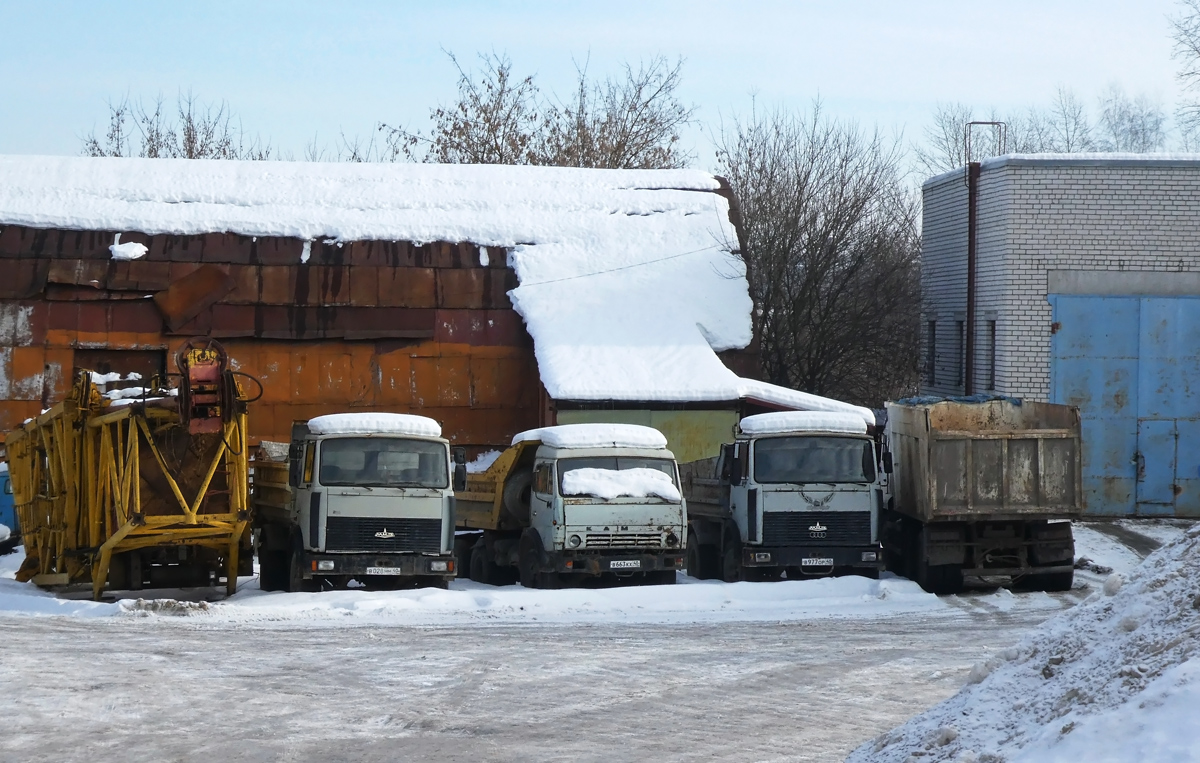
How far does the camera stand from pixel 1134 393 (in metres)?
24.8

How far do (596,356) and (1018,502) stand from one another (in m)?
10.7

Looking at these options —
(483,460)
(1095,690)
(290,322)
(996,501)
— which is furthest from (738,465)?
(1095,690)

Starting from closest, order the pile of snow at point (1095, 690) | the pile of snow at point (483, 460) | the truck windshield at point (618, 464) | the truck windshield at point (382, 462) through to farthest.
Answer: the pile of snow at point (1095, 690) < the truck windshield at point (382, 462) < the truck windshield at point (618, 464) < the pile of snow at point (483, 460)

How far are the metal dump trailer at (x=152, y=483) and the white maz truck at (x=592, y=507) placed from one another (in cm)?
374

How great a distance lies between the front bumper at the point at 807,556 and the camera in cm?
1825

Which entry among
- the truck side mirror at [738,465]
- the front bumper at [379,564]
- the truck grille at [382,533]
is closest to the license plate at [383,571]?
the front bumper at [379,564]

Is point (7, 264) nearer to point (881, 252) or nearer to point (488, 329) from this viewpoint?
point (488, 329)

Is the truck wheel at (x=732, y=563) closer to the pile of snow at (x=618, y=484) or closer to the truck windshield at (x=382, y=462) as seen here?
the pile of snow at (x=618, y=484)

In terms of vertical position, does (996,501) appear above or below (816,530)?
above

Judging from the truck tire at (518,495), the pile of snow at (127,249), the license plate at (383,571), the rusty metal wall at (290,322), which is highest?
the pile of snow at (127,249)

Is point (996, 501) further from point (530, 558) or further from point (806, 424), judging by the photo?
point (530, 558)

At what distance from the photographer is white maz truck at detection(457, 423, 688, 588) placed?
17734mm

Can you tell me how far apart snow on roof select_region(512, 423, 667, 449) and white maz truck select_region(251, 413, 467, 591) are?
1.35 metres

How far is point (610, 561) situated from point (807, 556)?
271cm
